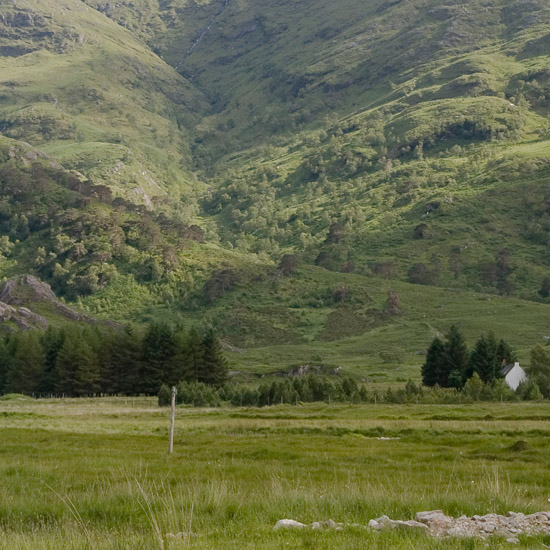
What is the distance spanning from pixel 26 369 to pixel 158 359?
22.0 meters

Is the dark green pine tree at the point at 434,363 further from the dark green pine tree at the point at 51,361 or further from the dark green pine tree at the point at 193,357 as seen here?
the dark green pine tree at the point at 51,361

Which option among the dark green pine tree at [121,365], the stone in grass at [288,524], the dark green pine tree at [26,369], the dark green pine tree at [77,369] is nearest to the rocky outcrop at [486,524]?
the stone in grass at [288,524]

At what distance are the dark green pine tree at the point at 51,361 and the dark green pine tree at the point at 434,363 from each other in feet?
183

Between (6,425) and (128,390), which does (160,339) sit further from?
(6,425)

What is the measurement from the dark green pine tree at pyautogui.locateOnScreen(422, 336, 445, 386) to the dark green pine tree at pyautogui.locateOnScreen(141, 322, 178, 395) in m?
36.4

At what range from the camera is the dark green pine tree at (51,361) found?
111562 mm

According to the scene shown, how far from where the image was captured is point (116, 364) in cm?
11100

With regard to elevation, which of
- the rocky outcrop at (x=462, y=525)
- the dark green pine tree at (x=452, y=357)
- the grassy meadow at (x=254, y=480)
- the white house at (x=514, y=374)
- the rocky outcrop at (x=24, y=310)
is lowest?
the grassy meadow at (x=254, y=480)

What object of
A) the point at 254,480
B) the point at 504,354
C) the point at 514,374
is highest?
the point at 504,354

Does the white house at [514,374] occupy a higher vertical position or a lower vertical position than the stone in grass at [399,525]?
higher

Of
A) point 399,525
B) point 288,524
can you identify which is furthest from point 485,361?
point 288,524

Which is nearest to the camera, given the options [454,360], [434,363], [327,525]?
[327,525]

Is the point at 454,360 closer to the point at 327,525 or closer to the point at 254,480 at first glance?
the point at 254,480

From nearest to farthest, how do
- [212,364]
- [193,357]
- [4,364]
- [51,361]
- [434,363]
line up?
1. [434,363]
2. [193,357]
3. [212,364]
4. [51,361]
5. [4,364]
